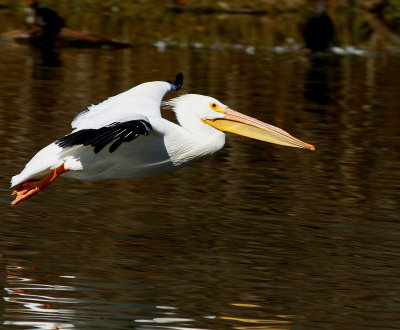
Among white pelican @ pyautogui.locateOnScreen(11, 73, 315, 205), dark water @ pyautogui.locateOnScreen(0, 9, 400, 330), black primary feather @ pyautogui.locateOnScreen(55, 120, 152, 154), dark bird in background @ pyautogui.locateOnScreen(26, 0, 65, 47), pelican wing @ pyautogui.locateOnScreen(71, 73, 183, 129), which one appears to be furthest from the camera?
dark bird in background @ pyautogui.locateOnScreen(26, 0, 65, 47)

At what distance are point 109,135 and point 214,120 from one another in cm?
173

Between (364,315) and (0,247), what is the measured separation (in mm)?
2629

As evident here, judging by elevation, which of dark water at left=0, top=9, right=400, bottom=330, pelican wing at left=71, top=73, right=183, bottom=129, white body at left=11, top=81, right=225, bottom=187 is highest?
pelican wing at left=71, top=73, right=183, bottom=129

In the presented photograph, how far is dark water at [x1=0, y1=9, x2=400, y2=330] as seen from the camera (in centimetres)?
618

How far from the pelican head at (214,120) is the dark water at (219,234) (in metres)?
0.74

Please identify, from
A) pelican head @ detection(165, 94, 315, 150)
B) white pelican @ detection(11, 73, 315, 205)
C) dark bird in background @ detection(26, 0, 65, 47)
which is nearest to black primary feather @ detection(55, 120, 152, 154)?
white pelican @ detection(11, 73, 315, 205)

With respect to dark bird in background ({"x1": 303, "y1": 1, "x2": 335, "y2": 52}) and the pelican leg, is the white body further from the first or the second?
dark bird in background ({"x1": 303, "y1": 1, "x2": 335, "y2": 52})

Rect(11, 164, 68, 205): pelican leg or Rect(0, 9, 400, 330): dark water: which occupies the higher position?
Rect(11, 164, 68, 205): pelican leg

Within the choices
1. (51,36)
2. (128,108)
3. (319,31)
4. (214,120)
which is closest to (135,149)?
(128,108)

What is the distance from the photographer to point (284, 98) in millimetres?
15320

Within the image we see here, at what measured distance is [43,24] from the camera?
62.0 ft

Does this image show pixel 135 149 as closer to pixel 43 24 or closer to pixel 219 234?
pixel 219 234

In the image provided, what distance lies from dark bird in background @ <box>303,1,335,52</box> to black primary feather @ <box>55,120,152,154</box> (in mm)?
14495

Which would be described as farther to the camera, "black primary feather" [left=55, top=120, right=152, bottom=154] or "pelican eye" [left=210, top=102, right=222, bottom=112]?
"pelican eye" [left=210, top=102, right=222, bottom=112]
